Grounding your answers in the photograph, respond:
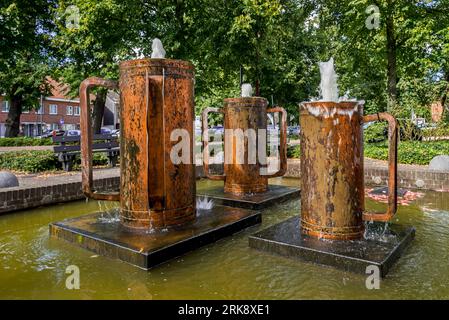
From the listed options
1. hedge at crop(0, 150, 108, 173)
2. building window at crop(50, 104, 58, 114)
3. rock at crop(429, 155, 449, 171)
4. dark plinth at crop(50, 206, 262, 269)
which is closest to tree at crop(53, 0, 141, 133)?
hedge at crop(0, 150, 108, 173)

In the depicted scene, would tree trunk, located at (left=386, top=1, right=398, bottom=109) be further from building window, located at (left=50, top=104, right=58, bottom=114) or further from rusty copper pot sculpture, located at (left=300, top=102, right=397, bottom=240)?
building window, located at (left=50, top=104, right=58, bottom=114)

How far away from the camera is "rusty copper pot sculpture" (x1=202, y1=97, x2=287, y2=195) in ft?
19.6

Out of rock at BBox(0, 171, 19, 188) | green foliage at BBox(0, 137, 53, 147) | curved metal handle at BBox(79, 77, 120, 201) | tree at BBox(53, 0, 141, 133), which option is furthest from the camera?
green foliage at BBox(0, 137, 53, 147)

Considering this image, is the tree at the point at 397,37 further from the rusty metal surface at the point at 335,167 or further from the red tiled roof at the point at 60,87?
the red tiled roof at the point at 60,87

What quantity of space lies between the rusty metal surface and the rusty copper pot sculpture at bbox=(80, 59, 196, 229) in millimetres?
1355

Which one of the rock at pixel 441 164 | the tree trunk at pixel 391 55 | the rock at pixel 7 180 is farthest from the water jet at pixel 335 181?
the tree trunk at pixel 391 55

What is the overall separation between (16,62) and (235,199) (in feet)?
70.1

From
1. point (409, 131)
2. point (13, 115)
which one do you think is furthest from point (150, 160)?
point (13, 115)

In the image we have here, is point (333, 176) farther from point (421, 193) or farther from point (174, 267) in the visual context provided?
point (421, 193)

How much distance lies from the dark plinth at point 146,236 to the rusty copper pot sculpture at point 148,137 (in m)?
0.22

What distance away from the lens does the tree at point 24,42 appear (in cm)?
1762

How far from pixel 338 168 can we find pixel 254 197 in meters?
2.60

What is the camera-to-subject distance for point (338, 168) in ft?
10.9

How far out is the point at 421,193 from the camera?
711 centimetres
